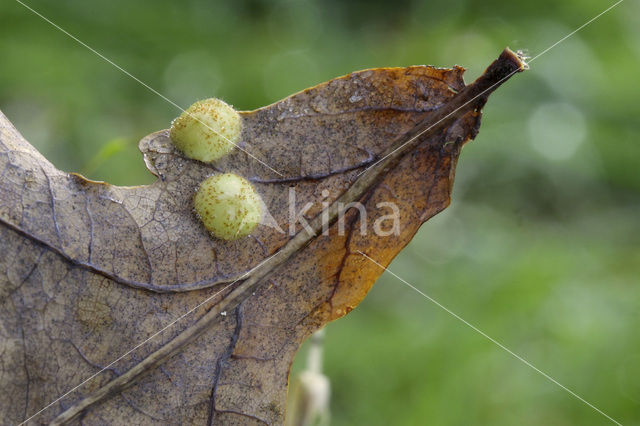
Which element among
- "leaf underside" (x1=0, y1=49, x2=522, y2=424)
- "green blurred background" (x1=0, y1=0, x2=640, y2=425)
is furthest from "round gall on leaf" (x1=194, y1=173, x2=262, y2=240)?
"green blurred background" (x1=0, y1=0, x2=640, y2=425)

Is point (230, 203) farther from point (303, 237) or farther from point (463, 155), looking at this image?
point (463, 155)

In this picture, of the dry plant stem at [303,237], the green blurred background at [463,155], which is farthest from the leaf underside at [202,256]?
the green blurred background at [463,155]

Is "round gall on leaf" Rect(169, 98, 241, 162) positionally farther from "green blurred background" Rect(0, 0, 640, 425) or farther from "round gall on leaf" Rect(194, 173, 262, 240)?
"green blurred background" Rect(0, 0, 640, 425)

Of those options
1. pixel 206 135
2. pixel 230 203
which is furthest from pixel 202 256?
pixel 206 135

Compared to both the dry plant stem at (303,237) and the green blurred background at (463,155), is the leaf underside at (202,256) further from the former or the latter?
the green blurred background at (463,155)

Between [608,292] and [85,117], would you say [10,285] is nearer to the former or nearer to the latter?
[85,117]

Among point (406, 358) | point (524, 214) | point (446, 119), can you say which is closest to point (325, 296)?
point (446, 119)

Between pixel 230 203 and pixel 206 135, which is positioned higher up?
pixel 206 135
